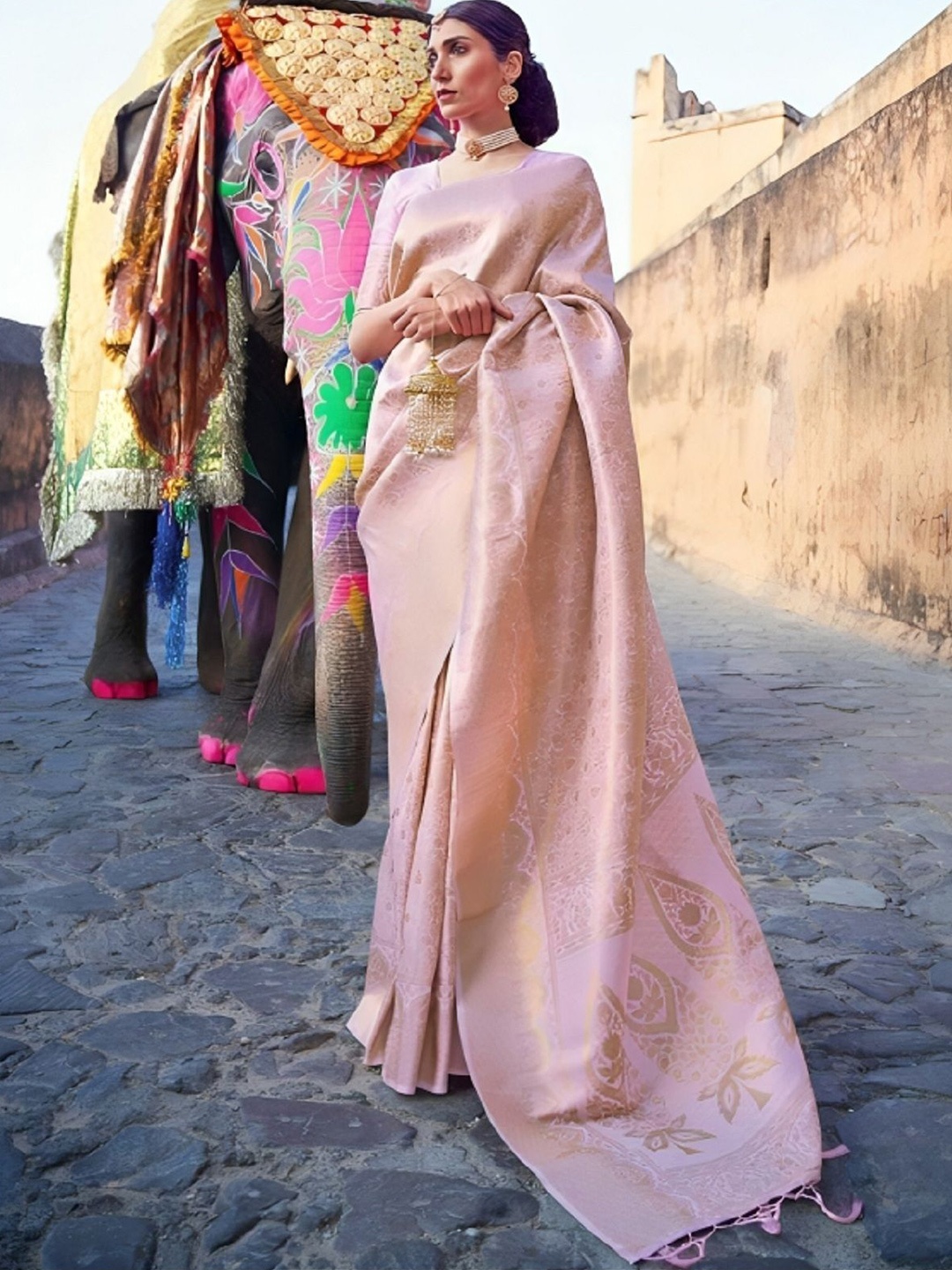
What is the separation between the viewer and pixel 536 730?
2.22 metres

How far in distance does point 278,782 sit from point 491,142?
7.16ft

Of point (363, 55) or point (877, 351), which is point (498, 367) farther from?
point (877, 351)

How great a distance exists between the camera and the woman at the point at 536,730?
2.14m

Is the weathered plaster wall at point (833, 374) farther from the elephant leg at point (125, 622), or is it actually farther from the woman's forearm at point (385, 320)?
the woman's forearm at point (385, 320)

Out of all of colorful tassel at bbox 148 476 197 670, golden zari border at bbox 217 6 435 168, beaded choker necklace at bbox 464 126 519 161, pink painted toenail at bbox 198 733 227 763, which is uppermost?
golden zari border at bbox 217 6 435 168

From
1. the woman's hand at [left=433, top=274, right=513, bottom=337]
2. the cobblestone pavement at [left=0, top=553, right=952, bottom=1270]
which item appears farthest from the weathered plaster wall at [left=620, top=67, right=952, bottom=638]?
the woman's hand at [left=433, top=274, right=513, bottom=337]

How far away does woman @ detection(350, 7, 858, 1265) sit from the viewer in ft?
7.02

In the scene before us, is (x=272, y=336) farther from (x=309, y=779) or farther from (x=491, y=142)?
(x=491, y=142)

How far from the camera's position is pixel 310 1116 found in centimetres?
217

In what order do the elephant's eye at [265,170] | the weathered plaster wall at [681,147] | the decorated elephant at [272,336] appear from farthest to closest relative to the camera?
the weathered plaster wall at [681,147] → the elephant's eye at [265,170] → the decorated elephant at [272,336]

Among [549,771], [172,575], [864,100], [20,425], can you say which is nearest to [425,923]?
[549,771]

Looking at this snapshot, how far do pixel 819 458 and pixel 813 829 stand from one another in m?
5.08

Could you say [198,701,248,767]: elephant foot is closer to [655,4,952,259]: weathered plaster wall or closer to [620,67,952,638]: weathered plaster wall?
[620,67,952,638]: weathered plaster wall

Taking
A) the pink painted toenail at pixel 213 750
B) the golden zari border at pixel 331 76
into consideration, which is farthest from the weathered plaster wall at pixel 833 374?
the golden zari border at pixel 331 76
